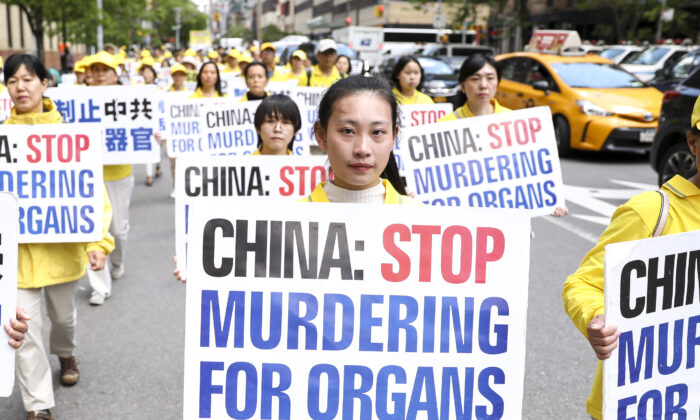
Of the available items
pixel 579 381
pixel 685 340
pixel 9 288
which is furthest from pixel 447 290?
pixel 579 381

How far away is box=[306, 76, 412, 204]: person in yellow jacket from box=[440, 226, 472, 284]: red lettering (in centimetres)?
30

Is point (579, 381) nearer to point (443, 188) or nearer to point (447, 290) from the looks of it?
point (443, 188)

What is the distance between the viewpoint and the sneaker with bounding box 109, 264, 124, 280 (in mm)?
7098

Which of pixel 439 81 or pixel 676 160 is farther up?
pixel 439 81

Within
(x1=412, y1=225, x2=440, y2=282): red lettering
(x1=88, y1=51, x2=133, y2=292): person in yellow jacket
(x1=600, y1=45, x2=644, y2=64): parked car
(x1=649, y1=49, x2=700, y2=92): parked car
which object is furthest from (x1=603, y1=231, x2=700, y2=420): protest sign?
(x1=600, y1=45, x2=644, y2=64): parked car

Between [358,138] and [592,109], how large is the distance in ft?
39.3

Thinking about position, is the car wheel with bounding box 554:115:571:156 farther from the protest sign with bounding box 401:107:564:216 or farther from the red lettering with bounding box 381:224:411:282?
the red lettering with bounding box 381:224:411:282

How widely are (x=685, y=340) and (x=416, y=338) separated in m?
0.85

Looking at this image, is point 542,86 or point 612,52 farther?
point 612,52

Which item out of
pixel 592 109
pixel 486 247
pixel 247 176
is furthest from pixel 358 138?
pixel 592 109

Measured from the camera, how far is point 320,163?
443 centimetres

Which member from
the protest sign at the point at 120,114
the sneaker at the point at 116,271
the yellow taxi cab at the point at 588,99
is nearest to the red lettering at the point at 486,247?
the sneaker at the point at 116,271

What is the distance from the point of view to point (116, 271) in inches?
280

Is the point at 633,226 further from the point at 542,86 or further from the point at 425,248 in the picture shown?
the point at 542,86
